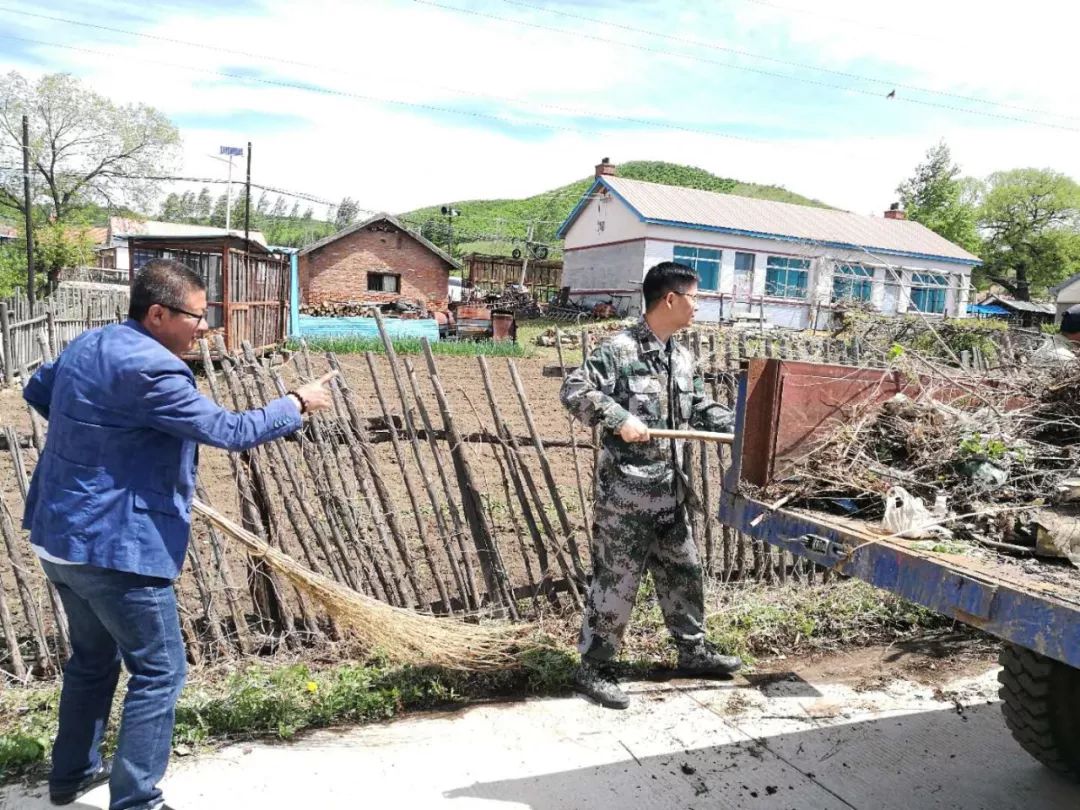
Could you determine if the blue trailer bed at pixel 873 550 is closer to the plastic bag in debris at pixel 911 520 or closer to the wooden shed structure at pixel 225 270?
the plastic bag in debris at pixel 911 520

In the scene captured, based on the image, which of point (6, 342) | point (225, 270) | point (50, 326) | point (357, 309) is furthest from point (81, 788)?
point (357, 309)

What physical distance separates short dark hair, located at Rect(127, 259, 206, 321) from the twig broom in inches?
33.8

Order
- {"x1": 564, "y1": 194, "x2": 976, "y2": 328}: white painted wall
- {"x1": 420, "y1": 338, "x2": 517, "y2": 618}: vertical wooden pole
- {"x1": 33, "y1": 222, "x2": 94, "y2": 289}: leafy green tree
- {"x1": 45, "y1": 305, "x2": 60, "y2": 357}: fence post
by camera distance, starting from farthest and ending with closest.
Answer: {"x1": 33, "y1": 222, "x2": 94, "y2": 289}: leafy green tree < {"x1": 564, "y1": 194, "x2": 976, "y2": 328}: white painted wall < {"x1": 45, "y1": 305, "x2": 60, "y2": 357}: fence post < {"x1": 420, "y1": 338, "x2": 517, "y2": 618}: vertical wooden pole

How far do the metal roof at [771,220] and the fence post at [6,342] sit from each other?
19340mm

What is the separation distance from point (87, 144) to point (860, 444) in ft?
146

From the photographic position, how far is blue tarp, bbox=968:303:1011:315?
41281 mm

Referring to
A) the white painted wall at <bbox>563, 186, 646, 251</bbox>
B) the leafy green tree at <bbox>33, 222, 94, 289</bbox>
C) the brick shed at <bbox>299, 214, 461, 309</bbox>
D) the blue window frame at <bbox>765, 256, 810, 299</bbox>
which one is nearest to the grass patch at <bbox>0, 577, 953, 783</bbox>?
the white painted wall at <bbox>563, 186, 646, 251</bbox>

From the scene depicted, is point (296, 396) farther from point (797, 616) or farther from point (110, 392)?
point (797, 616)

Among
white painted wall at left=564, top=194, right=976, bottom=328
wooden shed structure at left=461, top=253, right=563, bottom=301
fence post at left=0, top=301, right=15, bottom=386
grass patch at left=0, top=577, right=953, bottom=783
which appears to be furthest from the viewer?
wooden shed structure at left=461, top=253, right=563, bottom=301

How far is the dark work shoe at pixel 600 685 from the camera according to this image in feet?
11.1

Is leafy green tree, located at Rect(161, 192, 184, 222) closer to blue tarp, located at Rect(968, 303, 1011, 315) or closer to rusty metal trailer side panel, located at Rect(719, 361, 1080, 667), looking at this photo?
blue tarp, located at Rect(968, 303, 1011, 315)

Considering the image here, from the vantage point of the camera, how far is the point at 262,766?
2.81 metres

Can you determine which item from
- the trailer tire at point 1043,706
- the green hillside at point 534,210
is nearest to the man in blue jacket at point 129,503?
the trailer tire at point 1043,706

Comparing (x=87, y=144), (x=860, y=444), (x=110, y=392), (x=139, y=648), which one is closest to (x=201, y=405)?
(x=110, y=392)
